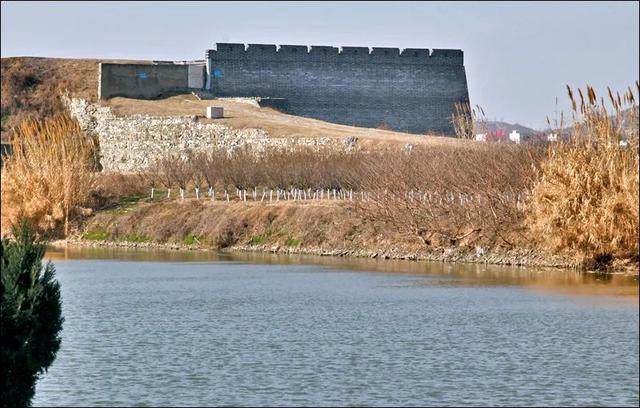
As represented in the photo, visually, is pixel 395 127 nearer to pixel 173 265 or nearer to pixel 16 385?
pixel 173 265

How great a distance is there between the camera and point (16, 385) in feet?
54.0

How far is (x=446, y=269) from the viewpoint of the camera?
135ft

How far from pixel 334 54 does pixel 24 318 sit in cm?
6432

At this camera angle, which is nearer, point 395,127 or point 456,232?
point 456,232

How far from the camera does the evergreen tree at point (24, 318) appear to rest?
53.5 feet

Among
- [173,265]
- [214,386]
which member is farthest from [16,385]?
[173,265]

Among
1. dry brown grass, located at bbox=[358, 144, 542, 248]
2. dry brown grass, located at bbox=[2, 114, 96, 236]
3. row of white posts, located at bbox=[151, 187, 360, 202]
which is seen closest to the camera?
dry brown grass, located at bbox=[358, 144, 542, 248]

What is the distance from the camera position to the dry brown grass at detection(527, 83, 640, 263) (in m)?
36.8

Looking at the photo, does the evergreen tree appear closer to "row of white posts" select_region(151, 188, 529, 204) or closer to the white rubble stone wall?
"row of white posts" select_region(151, 188, 529, 204)

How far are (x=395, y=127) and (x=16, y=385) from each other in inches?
2549

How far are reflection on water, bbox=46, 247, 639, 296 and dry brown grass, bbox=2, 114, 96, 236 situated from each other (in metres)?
2.53

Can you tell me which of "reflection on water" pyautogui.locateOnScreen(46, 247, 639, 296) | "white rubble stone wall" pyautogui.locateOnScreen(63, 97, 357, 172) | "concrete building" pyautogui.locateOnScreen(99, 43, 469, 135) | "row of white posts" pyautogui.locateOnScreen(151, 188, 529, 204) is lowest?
"reflection on water" pyautogui.locateOnScreen(46, 247, 639, 296)

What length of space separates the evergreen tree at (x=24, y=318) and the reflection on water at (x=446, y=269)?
55.2 feet

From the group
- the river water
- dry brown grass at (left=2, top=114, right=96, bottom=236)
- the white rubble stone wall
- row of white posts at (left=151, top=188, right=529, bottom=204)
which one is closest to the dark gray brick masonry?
the white rubble stone wall
